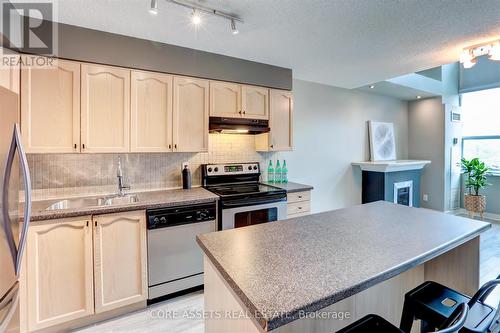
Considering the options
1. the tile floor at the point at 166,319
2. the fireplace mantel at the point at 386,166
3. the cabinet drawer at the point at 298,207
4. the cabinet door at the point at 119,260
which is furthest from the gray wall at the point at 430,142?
the cabinet door at the point at 119,260

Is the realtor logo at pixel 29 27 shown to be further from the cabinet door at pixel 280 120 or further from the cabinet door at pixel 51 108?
the cabinet door at pixel 280 120

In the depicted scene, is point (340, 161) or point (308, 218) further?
point (340, 161)

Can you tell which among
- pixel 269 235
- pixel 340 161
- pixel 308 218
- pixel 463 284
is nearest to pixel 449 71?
pixel 340 161

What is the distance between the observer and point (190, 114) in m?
2.54

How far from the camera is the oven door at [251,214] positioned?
2404 millimetres

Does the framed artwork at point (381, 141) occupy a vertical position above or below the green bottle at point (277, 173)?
above

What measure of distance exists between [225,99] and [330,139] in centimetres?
222

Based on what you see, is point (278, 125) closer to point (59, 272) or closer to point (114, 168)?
point (114, 168)

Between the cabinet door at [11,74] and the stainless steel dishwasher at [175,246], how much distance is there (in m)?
1.37

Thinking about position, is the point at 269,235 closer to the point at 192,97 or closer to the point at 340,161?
the point at 192,97

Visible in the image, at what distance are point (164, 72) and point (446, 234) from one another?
2573 mm

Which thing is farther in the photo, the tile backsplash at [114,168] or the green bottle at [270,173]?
the green bottle at [270,173]

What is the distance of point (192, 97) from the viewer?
2.54 m

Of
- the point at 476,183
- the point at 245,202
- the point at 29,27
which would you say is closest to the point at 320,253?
the point at 245,202
